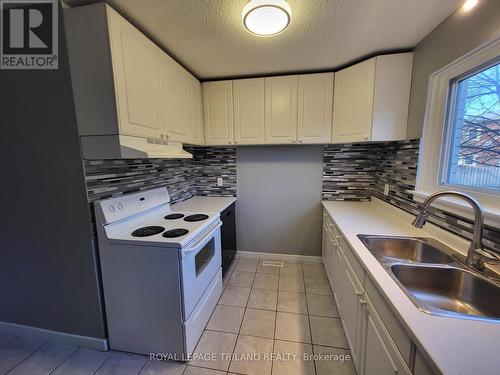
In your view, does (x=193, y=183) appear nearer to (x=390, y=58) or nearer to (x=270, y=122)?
(x=270, y=122)

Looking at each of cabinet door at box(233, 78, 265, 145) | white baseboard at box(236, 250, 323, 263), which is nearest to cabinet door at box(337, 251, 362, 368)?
white baseboard at box(236, 250, 323, 263)

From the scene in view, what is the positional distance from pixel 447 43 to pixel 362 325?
6.09ft

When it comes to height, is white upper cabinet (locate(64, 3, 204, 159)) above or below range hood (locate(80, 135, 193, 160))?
above

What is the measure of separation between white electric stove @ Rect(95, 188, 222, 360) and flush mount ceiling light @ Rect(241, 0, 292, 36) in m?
1.39

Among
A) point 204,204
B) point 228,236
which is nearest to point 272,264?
point 228,236

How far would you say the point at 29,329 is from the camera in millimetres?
1682

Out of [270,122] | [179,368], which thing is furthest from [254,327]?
[270,122]

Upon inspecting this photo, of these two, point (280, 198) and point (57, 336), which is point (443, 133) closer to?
point (280, 198)

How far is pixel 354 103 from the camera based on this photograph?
207 cm

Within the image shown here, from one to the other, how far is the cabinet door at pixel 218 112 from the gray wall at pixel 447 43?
172 cm

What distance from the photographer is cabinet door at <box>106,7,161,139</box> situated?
1.28 m

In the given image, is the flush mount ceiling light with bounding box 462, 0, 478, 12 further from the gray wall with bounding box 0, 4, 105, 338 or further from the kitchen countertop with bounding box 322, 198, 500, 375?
the gray wall with bounding box 0, 4, 105, 338

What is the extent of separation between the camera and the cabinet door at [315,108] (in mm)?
2266
